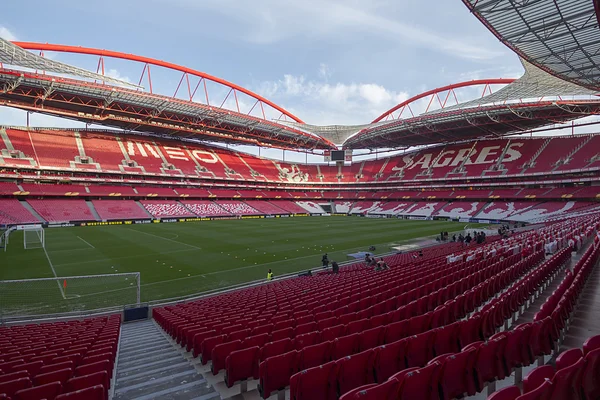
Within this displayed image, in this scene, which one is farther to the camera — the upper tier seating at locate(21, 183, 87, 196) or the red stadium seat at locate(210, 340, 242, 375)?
the upper tier seating at locate(21, 183, 87, 196)

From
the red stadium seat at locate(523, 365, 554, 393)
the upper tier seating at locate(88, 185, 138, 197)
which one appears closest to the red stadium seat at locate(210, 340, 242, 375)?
the red stadium seat at locate(523, 365, 554, 393)

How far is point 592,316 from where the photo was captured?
623 centimetres

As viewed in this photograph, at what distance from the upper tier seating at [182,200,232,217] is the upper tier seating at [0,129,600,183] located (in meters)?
7.39

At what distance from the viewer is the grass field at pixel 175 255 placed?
55.4 ft

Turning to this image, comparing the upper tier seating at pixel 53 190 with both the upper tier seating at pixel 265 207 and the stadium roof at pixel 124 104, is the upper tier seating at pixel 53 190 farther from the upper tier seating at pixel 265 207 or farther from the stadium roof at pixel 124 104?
the upper tier seating at pixel 265 207

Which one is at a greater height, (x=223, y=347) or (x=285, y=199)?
(x=285, y=199)

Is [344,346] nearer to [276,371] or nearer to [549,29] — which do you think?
[276,371]

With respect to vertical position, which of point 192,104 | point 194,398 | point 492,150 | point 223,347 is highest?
point 192,104

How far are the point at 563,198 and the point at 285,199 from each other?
46581mm

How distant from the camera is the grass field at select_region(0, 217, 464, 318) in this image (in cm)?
1688

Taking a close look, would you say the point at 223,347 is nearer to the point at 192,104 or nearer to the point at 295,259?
the point at 295,259

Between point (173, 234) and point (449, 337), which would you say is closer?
point (449, 337)

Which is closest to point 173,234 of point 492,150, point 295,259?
point 295,259

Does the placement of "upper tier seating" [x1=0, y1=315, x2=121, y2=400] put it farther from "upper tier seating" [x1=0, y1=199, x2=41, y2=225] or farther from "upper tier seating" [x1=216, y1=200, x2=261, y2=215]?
"upper tier seating" [x1=216, y1=200, x2=261, y2=215]
